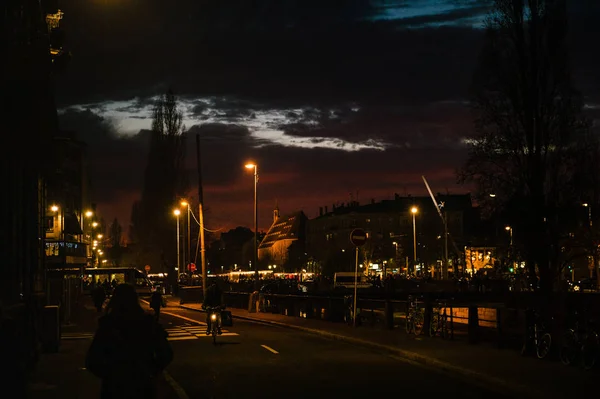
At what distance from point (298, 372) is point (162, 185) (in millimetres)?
86186

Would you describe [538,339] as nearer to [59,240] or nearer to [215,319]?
[215,319]

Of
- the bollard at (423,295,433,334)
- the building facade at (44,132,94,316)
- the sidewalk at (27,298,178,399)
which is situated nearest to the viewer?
the sidewalk at (27,298,178,399)

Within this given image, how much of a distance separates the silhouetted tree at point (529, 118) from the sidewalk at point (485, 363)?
951 cm

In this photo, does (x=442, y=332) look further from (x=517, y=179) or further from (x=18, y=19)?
(x=18, y=19)

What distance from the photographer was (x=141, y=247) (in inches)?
4289

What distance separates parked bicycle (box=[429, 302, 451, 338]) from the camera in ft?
83.4

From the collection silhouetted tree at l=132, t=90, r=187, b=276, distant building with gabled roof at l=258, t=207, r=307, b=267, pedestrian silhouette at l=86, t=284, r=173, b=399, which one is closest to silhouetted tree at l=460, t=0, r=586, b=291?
pedestrian silhouette at l=86, t=284, r=173, b=399

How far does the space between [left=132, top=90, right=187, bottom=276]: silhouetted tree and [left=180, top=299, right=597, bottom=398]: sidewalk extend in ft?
246

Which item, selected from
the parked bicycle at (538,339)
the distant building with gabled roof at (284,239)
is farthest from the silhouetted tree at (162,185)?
the parked bicycle at (538,339)

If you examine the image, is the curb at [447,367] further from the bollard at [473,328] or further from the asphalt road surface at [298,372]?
the bollard at [473,328]

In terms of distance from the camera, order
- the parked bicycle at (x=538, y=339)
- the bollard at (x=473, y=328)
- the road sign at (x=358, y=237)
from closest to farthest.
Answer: the parked bicycle at (x=538, y=339) < the bollard at (x=473, y=328) < the road sign at (x=358, y=237)

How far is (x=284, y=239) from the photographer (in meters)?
165

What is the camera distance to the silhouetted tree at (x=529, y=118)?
34.8 meters

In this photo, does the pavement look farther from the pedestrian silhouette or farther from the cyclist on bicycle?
the pedestrian silhouette
